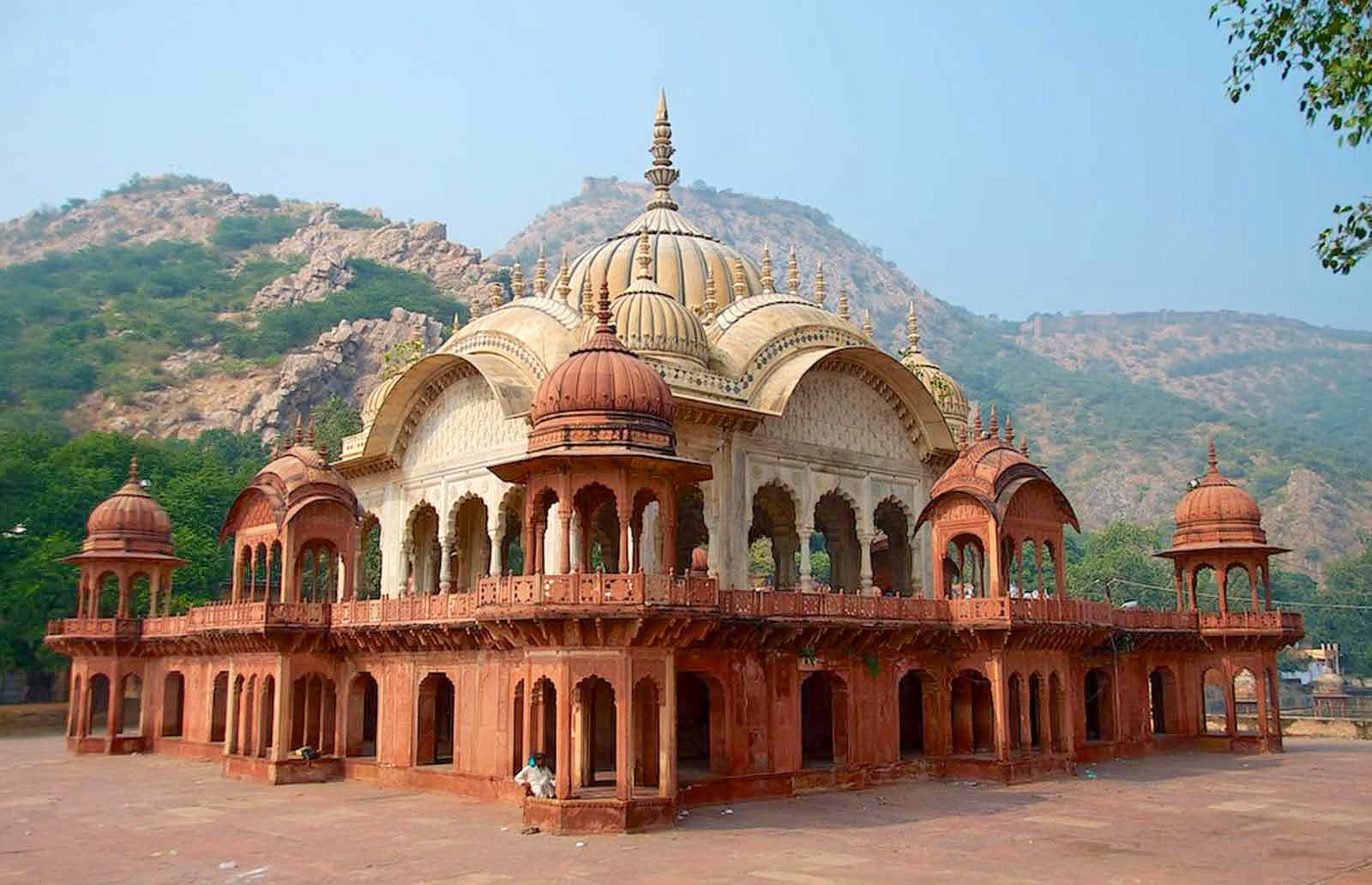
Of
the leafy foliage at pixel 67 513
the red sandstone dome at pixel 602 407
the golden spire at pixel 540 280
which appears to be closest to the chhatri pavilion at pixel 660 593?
the red sandstone dome at pixel 602 407

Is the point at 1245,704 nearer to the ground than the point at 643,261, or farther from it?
nearer to the ground

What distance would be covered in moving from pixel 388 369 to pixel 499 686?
16.6m

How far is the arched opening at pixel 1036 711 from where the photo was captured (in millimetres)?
22234

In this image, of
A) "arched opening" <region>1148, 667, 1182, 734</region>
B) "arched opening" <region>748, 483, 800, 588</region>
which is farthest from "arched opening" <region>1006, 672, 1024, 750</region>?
"arched opening" <region>748, 483, 800, 588</region>

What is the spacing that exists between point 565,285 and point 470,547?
20.5 ft

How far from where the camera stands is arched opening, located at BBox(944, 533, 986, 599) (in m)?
22.7

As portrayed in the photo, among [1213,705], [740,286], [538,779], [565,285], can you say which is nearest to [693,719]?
[538,779]

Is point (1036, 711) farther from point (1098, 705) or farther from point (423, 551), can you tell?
point (423, 551)

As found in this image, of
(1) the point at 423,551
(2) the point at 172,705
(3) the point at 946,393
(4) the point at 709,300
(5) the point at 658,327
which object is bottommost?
(2) the point at 172,705

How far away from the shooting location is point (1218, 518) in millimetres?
28453

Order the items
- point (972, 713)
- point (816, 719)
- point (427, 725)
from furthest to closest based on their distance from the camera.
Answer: point (816, 719)
point (972, 713)
point (427, 725)

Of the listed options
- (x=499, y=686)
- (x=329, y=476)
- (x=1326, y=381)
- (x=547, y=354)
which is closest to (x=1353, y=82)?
(x=499, y=686)

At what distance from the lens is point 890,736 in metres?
21.3

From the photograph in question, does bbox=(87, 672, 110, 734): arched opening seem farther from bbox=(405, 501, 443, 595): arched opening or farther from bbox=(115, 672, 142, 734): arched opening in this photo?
bbox=(405, 501, 443, 595): arched opening
